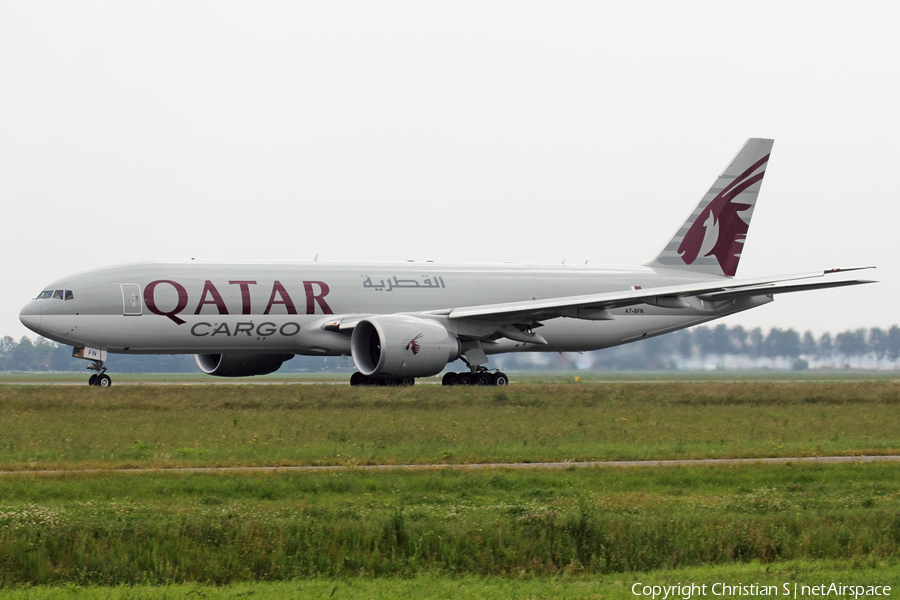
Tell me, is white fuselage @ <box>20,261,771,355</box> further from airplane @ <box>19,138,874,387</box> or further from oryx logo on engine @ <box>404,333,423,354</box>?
oryx logo on engine @ <box>404,333,423,354</box>

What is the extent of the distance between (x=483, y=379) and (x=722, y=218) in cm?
1337

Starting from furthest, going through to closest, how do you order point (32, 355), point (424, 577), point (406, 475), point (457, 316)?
1. point (32, 355)
2. point (457, 316)
3. point (406, 475)
4. point (424, 577)

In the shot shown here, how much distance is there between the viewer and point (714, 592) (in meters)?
10.3

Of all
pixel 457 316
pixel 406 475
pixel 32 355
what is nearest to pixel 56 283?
pixel 457 316

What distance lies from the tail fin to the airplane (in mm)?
2952

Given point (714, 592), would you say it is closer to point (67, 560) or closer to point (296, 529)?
point (296, 529)

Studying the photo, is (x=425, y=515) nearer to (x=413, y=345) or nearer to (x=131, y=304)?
(x=413, y=345)

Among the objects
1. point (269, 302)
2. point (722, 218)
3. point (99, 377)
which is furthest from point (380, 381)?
point (722, 218)

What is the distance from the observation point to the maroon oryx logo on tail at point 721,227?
43.8m

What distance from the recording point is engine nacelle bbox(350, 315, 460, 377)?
105ft

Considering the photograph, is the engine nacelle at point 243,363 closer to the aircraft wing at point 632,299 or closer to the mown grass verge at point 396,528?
the aircraft wing at point 632,299

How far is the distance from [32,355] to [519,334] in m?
97.3

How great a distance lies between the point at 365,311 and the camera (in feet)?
119

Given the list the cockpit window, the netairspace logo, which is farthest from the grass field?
the cockpit window
